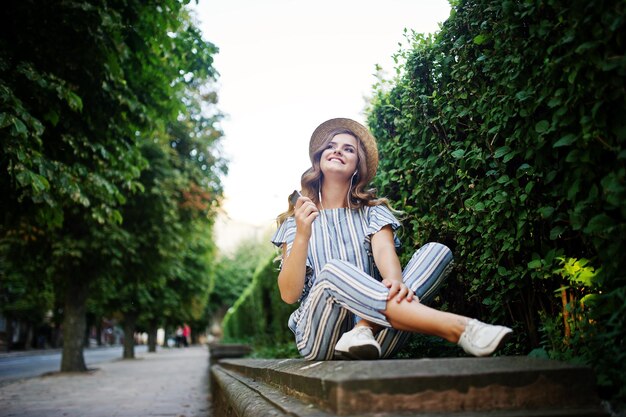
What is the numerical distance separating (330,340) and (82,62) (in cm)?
531

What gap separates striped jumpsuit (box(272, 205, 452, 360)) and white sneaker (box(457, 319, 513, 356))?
410 millimetres

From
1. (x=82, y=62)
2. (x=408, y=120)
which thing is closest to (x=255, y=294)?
(x=82, y=62)

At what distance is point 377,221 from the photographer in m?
3.22

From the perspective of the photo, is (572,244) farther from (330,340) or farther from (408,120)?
(408,120)

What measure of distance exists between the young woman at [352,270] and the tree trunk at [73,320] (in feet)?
43.5

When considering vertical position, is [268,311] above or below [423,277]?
above

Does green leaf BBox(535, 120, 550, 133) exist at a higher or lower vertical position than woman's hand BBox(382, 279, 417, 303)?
higher

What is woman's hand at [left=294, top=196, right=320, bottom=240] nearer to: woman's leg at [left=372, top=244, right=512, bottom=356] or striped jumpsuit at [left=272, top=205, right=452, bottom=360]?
striped jumpsuit at [left=272, top=205, right=452, bottom=360]

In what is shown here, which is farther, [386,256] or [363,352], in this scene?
[386,256]

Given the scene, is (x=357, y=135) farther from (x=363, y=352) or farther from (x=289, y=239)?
(x=363, y=352)

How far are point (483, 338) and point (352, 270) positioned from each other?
2.25ft

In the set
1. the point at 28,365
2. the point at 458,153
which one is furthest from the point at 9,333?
the point at 458,153

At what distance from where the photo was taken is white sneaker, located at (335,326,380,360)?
2.46 metres

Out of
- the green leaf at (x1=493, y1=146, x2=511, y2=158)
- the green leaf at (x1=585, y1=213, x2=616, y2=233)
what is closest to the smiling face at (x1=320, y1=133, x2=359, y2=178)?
the green leaf at (x1=493, y1=146, x2=511, y2=158)
